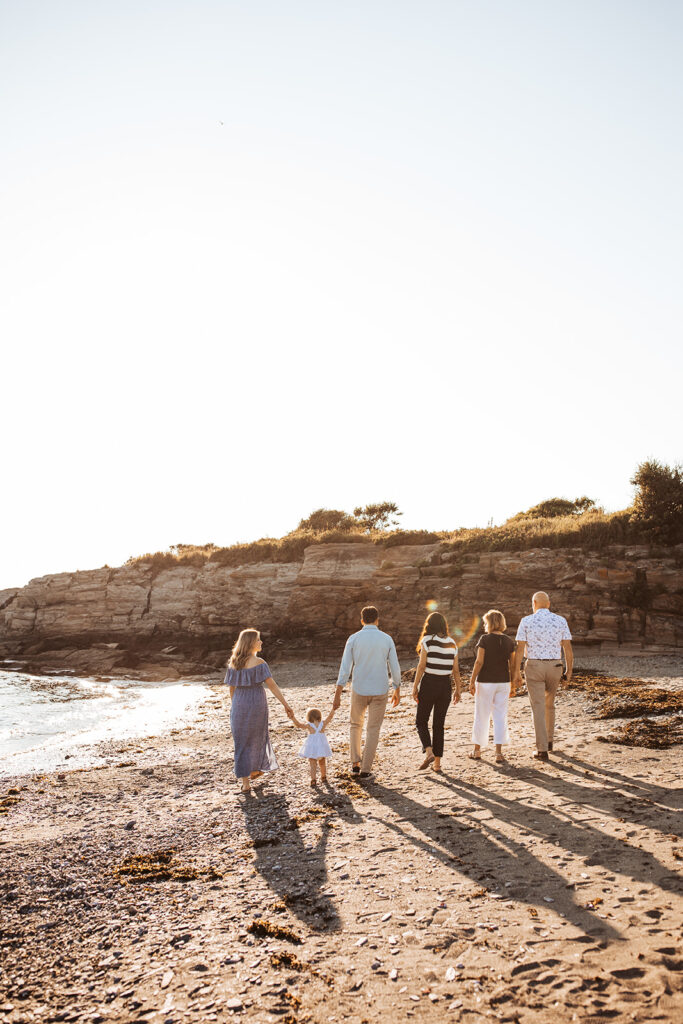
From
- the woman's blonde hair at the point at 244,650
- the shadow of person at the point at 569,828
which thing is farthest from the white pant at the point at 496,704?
the woman's blonde hair at the point at 244,650

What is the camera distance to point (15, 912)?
612cm

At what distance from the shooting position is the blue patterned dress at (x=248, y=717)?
376 inches

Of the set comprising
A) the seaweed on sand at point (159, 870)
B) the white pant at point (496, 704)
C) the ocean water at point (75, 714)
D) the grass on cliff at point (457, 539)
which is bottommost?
the ocean water at point (75, 714)


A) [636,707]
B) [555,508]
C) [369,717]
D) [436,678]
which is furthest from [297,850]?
[555,508]

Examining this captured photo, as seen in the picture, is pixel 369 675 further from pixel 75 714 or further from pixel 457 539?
pixel 457 539

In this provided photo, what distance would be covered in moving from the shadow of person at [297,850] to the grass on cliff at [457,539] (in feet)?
70.4

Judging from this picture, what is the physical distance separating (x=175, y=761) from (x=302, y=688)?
10825mm

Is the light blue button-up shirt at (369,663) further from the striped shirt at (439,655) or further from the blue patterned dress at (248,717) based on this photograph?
the blue patterned dress at (248,717)

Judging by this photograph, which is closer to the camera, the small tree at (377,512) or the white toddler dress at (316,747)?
the white toddler dress at (316,747)

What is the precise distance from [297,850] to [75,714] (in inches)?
680

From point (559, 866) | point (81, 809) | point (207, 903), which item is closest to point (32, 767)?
point (81, 809)

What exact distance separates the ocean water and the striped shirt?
8306 mm

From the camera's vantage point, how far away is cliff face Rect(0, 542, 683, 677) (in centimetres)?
2452

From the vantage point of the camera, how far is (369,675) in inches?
378
